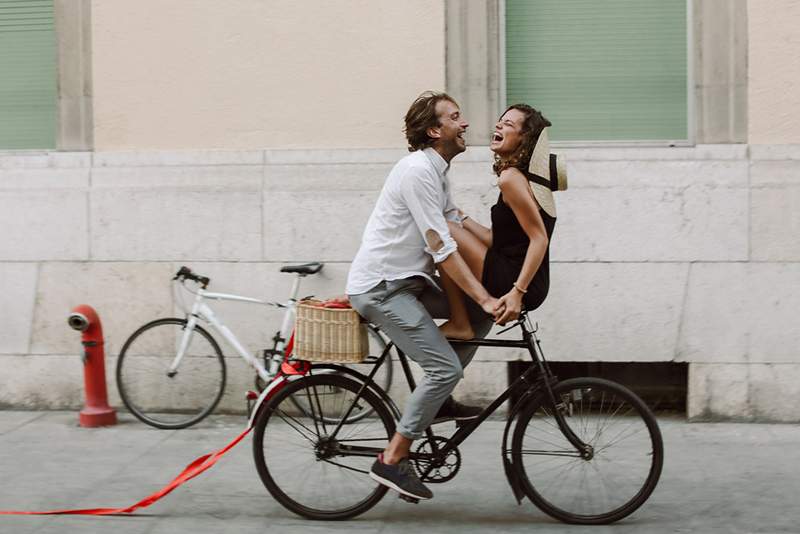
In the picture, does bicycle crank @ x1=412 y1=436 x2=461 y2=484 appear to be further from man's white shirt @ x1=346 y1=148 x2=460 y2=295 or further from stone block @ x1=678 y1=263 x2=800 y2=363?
stone block @ x1=678 y1=263 x2=800 y2=363

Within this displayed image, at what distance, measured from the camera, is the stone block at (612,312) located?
7.45m

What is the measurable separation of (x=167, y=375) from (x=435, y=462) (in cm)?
301

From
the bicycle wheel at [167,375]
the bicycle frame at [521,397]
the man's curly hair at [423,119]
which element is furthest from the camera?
the bicycle wheel at [167,375]

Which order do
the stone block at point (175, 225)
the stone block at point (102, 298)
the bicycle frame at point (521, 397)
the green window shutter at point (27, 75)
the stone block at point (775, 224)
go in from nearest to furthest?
1. the bicycle frame at point (521, 397)
2. the stone block at point (775, 224)
3. the stone block at point (175, 225)
4. the stone block at point (102, 298)
5. the green window shutter at point (27, 75)

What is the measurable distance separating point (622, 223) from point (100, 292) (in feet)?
12.0

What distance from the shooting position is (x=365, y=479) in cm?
544

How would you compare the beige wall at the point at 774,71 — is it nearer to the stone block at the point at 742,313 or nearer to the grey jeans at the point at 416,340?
the stone block at the point at 742,313

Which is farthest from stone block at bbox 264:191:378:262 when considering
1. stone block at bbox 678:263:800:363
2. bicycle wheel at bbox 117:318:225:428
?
stone block at bbox 678:263:800:363

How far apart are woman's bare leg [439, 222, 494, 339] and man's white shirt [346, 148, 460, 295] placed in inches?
5.1

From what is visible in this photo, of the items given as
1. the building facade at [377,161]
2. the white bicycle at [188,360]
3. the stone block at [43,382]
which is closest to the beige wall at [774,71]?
the building facade at [377,161]

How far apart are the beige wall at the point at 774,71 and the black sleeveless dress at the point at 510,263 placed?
2.95m

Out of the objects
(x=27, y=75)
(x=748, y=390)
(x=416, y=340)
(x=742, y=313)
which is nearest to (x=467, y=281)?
(x=416, y=340)

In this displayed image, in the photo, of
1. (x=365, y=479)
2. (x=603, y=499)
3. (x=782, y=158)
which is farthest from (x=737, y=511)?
(x=782, y=158)

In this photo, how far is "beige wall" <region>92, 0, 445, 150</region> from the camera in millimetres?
7719
